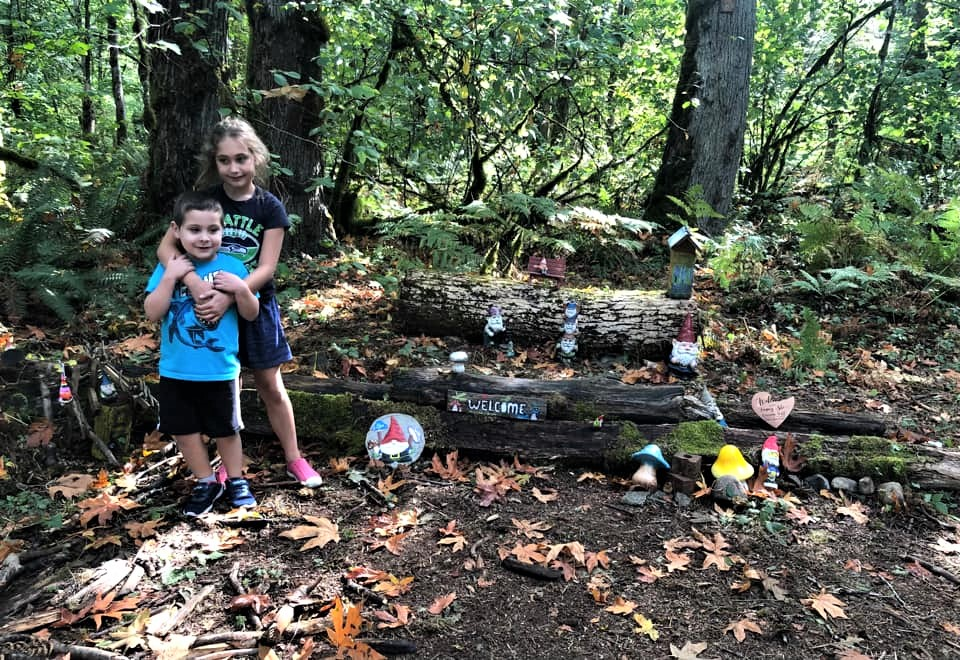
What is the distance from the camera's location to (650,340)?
17.4 ft

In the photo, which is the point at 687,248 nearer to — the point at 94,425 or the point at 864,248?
the point at 864,248

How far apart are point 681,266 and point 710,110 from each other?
368 centimetres

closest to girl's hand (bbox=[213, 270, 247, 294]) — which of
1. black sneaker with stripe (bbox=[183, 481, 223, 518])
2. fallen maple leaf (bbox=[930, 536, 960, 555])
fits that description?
black sneaker with stripe (bbox=[183, 481, 223, 518])

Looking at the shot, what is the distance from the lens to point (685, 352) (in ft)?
16.0

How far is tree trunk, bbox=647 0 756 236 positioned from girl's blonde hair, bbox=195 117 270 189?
5.98m

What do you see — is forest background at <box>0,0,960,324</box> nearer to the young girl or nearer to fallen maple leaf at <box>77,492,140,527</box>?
the young girl

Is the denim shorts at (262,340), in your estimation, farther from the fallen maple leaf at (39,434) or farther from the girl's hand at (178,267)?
the fallen maple leaf at (39,434)

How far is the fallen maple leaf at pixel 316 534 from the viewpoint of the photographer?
2984mm

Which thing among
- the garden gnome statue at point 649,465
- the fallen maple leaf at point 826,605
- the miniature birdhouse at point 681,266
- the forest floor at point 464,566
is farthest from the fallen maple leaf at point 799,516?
the miniature birdhouse at point 681,266

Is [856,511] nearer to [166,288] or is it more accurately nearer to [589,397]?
[589,397]

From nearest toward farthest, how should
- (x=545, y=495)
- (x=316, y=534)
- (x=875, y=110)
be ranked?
(x=316, y=534) → (x=545, y=495) → (x=875, y=110)

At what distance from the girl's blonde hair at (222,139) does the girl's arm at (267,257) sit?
34cm

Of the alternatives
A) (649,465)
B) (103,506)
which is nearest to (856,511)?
(649,465)

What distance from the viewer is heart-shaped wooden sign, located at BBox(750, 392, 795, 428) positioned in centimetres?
393
